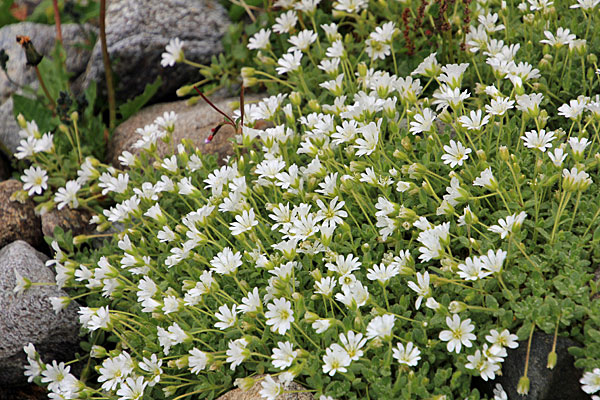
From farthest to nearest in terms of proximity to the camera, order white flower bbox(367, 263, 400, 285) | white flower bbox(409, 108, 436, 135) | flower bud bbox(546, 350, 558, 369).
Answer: white flower bbox(409, 108, 436, 135) → white flower bbox(367, 263, 400, 285) → flower bud bbox(546, 350, 558, 369)

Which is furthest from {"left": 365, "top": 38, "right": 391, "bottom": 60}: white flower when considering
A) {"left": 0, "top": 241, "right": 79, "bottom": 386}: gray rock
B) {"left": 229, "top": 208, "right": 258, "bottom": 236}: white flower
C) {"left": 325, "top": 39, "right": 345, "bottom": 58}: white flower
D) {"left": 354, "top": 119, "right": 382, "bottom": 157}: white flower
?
{"left": 0, "top": 241, "right": 79, "bottom": 386}: gray rock

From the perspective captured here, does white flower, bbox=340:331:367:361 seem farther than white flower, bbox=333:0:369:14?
No

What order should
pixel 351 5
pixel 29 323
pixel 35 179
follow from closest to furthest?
pixel 29 323
pixel 35 179
pixel 351 5

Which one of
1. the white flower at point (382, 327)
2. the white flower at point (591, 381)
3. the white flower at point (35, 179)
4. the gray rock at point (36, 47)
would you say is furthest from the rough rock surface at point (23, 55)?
the white flower at point (591, 381)

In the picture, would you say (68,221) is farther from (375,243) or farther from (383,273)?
(383,273)

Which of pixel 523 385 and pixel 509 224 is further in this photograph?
pixel 509 224

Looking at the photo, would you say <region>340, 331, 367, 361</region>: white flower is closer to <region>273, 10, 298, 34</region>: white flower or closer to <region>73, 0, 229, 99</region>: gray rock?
<region>273, 10, 298, 34</region>: white flower

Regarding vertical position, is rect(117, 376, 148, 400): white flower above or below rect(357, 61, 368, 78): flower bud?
below

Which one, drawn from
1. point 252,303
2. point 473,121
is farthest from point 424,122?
point 252,303
